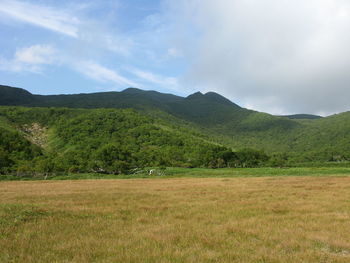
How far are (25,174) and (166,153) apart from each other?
234ft

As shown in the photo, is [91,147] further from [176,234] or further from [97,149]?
[176,234]

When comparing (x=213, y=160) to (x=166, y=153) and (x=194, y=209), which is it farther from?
(x=194, y=209)

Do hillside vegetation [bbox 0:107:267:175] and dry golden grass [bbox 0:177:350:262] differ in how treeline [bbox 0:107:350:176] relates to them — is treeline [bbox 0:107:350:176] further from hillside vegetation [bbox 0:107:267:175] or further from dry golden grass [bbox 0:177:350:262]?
dry golden grass [bbox 0:177:350:262]

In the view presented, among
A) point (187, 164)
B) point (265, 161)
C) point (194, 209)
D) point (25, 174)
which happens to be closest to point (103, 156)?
point (25, 174)

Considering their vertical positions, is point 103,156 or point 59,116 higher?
point 59,116

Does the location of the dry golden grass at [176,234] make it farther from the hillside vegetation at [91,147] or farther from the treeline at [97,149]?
the hillside vegetation at [91,147]

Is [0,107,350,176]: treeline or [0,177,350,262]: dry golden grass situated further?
[0,107,350,176]: treeline

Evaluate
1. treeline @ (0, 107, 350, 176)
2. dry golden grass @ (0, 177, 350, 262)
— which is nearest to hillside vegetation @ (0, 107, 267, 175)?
treeline @ (0, 107, 350, 176)

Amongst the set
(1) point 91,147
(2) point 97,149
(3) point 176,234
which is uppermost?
(1) point 91,147

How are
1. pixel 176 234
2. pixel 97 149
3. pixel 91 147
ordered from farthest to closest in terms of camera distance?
1. pixel 91 147
2. pixel 97 149
3. pixel 176 234

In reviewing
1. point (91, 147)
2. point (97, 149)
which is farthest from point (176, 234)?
point (91, 147)

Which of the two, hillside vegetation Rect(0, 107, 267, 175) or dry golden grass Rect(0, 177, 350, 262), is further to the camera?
hillside vegetation Rect(0, 107, 267, 175)

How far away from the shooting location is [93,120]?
18862cm

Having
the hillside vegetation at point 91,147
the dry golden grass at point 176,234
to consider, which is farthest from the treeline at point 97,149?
the dry golden grass at point 176,234
